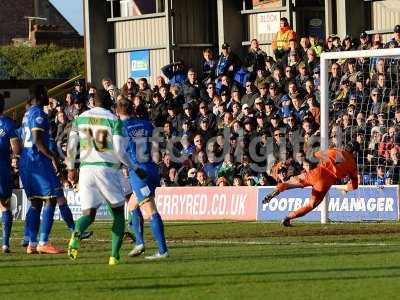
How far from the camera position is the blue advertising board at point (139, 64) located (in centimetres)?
3666

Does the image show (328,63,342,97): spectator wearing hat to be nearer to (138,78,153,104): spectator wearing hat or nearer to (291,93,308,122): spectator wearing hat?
(291,93,308,122): spectator wearing hat

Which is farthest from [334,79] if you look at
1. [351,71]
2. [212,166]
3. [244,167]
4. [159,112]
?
[159,112]

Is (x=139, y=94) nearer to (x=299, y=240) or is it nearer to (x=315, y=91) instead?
(x=315, y=91)

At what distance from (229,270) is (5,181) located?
531cm

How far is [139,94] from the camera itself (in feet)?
102

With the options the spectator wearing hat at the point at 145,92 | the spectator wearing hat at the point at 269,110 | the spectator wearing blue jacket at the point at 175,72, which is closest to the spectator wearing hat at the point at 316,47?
the spectator wearing hat at the point at 269,110

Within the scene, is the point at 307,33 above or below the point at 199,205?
above

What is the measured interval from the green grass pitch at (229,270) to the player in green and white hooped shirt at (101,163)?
525 mm

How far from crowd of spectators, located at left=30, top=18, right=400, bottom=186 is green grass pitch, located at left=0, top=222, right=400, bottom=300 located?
495 cm

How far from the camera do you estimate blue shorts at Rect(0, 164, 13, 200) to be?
60.7 ft

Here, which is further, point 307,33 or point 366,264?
point 307,33

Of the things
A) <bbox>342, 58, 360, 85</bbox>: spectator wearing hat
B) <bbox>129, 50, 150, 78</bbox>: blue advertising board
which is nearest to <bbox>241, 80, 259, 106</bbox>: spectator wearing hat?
<bbox>342, 58, 360, 85</bbox>: spectator wearing hat

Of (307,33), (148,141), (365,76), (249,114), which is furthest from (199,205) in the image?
(148,141)

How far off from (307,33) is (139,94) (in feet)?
16.6
